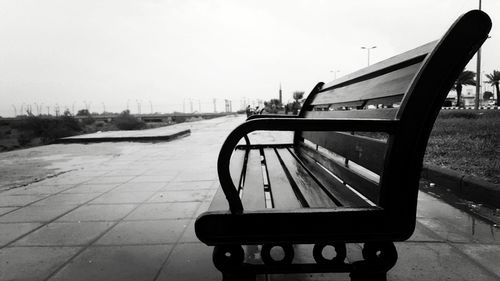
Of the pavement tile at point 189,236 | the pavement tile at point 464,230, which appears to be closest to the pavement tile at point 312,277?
the pavement tile at point 189,236

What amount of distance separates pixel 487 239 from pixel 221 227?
2.05m

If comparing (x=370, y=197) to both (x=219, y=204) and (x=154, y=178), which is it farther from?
(x=154, y=178)

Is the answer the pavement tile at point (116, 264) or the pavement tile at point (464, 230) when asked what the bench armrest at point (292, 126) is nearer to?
the pavement tile at point (116, 264)

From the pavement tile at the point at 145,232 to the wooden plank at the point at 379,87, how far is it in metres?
1.53

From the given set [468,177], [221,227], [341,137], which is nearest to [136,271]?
[221,227]

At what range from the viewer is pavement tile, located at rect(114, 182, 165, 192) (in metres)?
4.02

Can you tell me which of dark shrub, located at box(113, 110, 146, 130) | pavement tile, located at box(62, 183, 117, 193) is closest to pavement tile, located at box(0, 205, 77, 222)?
pavement tile, located at box(62, 183, 117, 193)

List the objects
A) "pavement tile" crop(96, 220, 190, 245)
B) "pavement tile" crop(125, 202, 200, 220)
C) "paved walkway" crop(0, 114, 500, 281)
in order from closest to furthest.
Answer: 1. "paved walkway" crop(0, 114, 500, 281)
2. "pavement tile" crop(96, 220, 190, 245)
3. "pavement tile" crop(125, 202, 200, 220)

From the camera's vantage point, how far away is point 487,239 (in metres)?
2.31

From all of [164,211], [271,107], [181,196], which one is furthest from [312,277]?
[271,107]

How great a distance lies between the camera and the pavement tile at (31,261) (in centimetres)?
197

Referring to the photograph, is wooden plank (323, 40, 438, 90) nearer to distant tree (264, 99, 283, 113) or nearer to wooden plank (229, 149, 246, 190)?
wooden plank (229, 149, 246, 190)

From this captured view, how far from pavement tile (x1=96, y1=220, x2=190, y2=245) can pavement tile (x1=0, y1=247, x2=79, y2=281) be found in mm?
262

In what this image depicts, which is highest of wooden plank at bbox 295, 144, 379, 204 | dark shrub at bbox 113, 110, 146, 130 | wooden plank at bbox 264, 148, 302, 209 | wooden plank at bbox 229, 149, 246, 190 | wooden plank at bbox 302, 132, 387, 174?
wooden plank at bbox 302, 132, 387, 174
